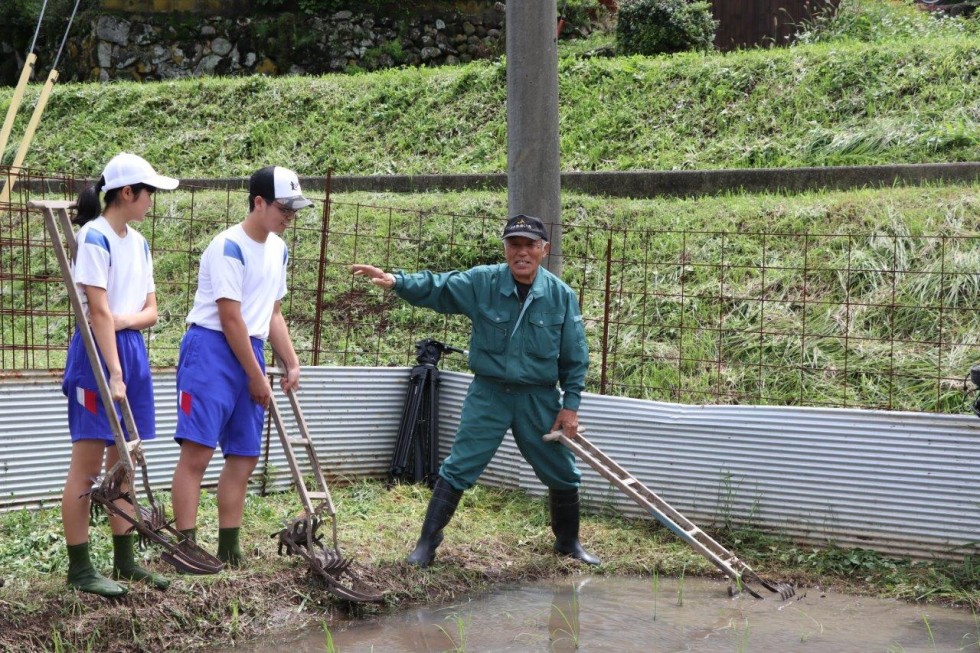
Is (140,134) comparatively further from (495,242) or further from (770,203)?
(770,203)

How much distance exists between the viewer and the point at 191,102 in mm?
16031

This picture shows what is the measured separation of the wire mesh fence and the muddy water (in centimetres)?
198

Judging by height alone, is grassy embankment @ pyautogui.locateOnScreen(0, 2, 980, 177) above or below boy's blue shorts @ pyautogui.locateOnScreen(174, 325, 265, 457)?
above

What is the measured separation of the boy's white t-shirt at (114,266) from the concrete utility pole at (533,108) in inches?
111

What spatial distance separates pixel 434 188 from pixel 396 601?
7139mm

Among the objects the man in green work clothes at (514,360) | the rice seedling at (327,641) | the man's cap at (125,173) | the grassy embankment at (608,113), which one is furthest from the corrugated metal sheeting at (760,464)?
the grassy embankment at (608,113)

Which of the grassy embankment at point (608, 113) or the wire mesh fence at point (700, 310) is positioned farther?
the grassy embankment at point (608, 113)

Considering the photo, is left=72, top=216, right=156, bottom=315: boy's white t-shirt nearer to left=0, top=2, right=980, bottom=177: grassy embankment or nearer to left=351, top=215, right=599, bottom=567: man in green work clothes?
left=351, top=215, right=599, bottom=567: man in green work clothes

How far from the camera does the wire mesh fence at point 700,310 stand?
7.25 metres

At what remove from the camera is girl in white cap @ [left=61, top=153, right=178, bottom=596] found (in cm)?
451

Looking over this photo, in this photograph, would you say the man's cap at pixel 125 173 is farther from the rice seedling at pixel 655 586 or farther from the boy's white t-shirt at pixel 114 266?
the rice seedling at pixel 655 586

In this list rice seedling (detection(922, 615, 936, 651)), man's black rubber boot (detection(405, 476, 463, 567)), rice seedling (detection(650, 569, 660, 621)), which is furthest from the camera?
man's black rubber boot (detection(405, 476, 463, 567))

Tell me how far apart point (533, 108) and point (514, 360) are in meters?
1.88

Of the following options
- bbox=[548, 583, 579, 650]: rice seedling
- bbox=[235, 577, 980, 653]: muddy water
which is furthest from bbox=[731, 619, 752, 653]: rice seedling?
bbox=[548, 583, 579, 650]: rice seedling
